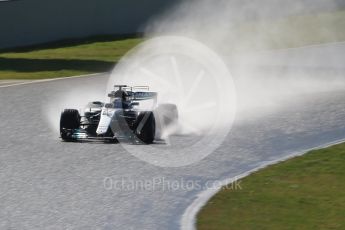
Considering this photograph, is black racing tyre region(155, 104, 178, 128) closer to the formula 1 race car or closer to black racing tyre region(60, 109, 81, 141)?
the formula 1 race car

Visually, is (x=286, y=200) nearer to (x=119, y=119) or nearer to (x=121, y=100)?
(x=119, y=119)

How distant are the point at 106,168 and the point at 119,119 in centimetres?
149

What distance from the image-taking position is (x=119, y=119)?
15.3m

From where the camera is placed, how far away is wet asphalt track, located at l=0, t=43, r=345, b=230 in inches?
459

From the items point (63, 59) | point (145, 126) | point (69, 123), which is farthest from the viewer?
point (63, 59)

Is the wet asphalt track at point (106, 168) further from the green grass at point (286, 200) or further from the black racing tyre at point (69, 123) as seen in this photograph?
the green grass at point (286, 200)

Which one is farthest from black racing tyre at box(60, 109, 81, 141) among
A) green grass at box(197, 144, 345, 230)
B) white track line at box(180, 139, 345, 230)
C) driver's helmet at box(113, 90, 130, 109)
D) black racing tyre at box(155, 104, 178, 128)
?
green grass at box(197, 144, 345, 230)

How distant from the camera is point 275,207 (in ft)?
37.8

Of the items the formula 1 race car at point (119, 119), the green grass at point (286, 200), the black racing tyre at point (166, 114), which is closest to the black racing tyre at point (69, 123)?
the formula 1 race car at point (119, 119)

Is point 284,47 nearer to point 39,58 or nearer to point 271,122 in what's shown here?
point 39,58

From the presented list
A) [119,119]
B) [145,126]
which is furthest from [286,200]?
[119,119]

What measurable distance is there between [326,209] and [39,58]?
17.8 meters

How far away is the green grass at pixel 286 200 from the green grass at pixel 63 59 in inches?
476

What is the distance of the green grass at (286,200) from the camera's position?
10.9 metres
